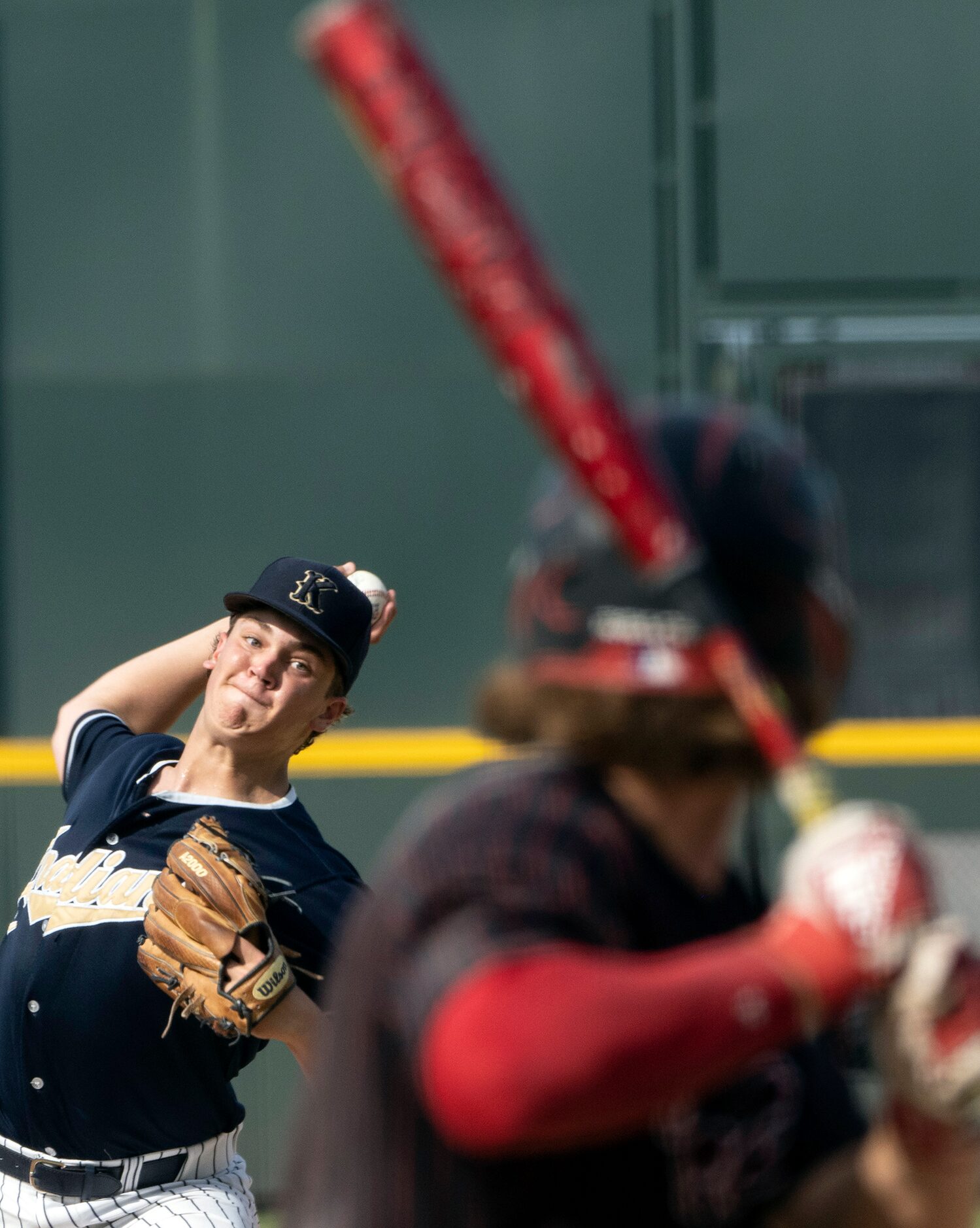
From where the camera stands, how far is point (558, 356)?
4.56ft

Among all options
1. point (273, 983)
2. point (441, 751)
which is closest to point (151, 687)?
point (273, 983)

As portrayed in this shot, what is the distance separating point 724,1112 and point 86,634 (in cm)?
455

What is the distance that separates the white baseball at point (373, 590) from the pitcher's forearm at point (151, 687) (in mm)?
334

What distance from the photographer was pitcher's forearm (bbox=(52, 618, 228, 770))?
3574mm

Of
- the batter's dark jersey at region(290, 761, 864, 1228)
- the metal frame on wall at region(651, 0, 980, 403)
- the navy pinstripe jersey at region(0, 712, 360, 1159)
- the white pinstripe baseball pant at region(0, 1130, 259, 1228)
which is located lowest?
the white pinstripe baseball pant at region(0, 1130, 259, 1228)

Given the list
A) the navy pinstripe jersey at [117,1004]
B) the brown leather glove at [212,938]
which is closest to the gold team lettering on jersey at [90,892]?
the navy pinstripe jersey at [117,1004]

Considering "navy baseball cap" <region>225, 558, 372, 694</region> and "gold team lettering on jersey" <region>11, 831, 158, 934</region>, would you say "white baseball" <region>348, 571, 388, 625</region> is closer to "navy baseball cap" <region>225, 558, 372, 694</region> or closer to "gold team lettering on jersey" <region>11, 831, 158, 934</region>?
"navy baseball cap" <region>225, 558, 372, 694</region>

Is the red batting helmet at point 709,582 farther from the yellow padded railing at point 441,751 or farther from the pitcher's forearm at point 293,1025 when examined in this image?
the yellow padded railing at point 441,751

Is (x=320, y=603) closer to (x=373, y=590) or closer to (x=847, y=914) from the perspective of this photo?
(x=373, y=590)

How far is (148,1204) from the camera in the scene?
3.02 meters

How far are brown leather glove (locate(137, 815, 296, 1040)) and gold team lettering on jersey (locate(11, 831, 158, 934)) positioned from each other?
4.8 inches

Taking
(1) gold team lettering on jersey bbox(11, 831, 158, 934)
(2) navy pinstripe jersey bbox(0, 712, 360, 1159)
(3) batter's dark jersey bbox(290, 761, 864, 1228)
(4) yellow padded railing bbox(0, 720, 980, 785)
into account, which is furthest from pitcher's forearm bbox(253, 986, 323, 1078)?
(4) yellow padded railing bbox(0, 720, 980, 785)


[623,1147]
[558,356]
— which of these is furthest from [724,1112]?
[558,356]

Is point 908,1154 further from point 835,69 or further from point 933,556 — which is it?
point 835,69
